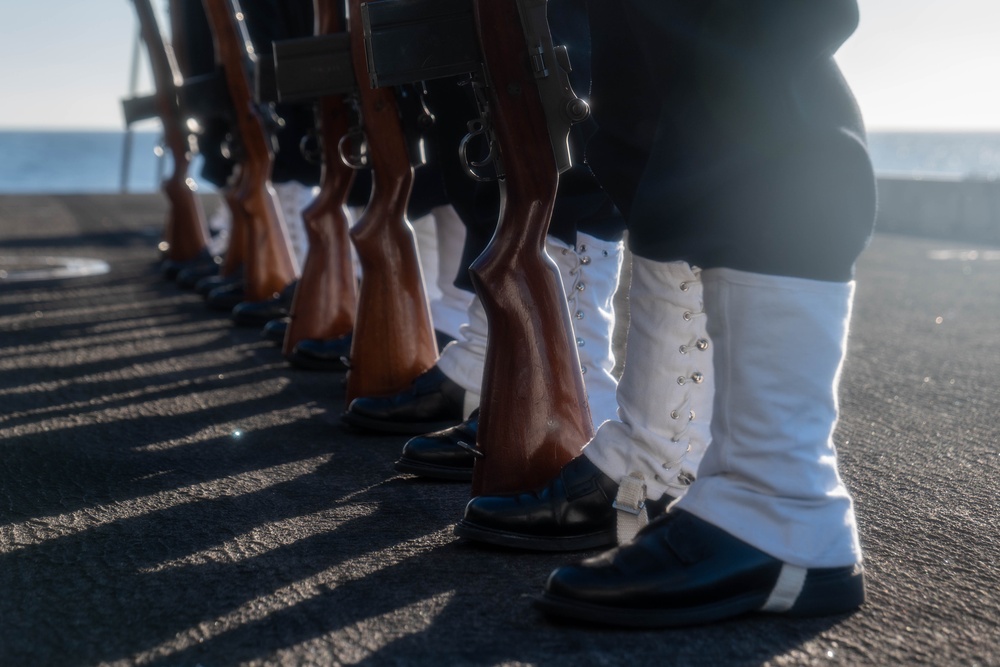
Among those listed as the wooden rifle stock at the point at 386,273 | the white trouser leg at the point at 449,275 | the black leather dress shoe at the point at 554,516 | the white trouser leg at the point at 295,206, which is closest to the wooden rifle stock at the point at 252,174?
the white trouser leg at the point at 295,206

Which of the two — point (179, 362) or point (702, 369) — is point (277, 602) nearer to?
point (702, 369)

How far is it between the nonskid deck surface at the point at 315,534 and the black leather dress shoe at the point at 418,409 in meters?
0.04

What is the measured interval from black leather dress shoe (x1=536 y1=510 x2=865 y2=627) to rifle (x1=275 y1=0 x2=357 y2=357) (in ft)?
6.82

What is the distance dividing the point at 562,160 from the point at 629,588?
739mm

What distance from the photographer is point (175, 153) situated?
604 cm

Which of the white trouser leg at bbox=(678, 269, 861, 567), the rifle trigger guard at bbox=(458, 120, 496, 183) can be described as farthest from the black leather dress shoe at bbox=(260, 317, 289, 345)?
the white trouser leg at bbox=(678, 269, 861, 567)

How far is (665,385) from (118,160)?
98.8m

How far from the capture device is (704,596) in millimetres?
1454

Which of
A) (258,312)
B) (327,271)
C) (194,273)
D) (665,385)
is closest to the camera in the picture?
(665,385)

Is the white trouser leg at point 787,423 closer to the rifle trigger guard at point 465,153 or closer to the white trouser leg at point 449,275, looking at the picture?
the rifle trigger guard at point 465,153

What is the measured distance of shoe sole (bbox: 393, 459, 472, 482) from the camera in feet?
7.12

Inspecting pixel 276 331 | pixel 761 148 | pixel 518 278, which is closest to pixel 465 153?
pixel 518 278

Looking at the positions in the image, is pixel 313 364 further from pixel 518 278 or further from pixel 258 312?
pixel 518 278

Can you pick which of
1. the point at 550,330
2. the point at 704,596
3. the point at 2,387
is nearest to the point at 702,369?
the point at 550,330
